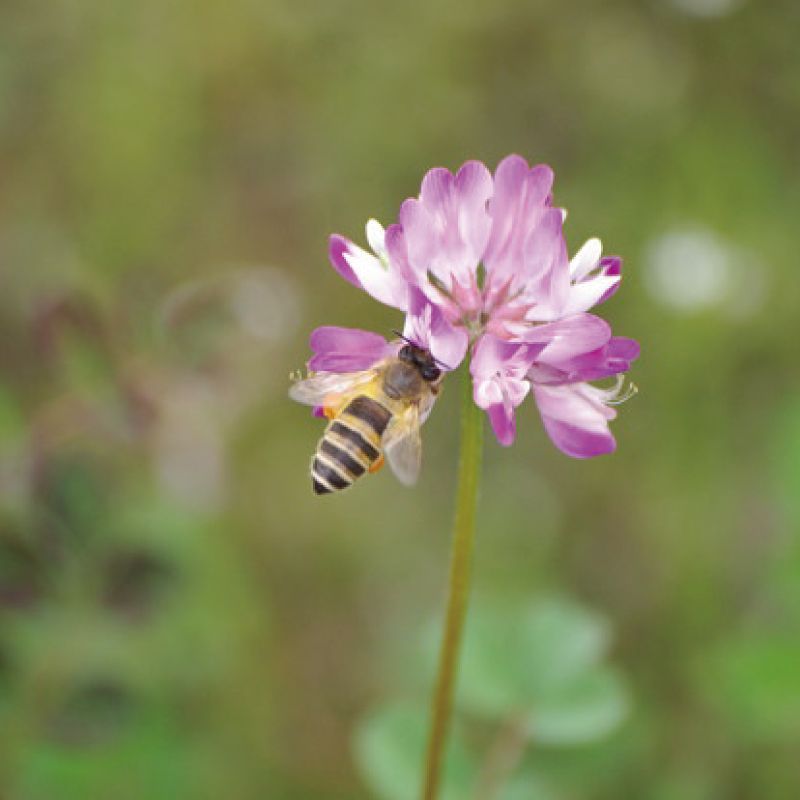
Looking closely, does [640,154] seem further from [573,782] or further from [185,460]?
[573,782]

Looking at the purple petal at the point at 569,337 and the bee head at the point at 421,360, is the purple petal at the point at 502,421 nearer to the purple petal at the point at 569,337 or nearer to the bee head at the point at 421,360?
the purple petal at the point at 569,337

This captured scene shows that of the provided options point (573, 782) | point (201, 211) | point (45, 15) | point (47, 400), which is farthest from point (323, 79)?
point (573, 782)

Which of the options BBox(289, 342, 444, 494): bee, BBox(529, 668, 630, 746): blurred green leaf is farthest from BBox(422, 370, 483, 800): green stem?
BBox(529, 668, 630, 746): blurred green leaf

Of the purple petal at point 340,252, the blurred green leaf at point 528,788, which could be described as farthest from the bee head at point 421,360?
the blurred green leaf at point 528,788

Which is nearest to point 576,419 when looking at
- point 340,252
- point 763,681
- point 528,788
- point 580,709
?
point 340,252

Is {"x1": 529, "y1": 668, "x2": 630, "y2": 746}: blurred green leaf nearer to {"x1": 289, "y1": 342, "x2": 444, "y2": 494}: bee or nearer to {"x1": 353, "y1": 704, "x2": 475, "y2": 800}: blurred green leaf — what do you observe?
{"x1": 353, "y1": 704, "x2": 475, "y2": 800}: blurred green leaf
